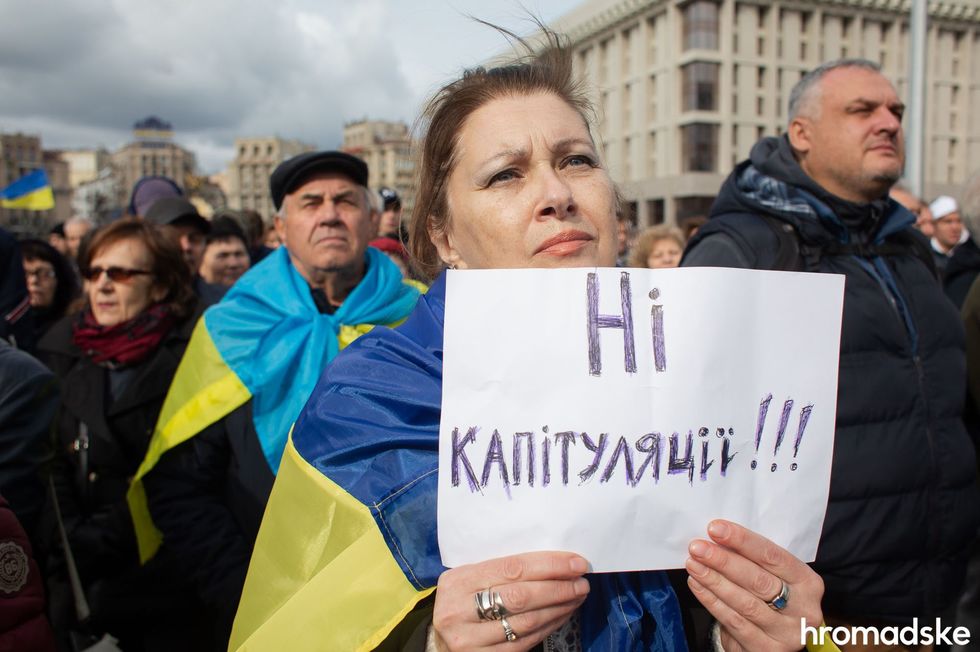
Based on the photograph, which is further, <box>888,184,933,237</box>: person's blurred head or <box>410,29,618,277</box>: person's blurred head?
<box>888,184,933,237</box>: person's blurred head

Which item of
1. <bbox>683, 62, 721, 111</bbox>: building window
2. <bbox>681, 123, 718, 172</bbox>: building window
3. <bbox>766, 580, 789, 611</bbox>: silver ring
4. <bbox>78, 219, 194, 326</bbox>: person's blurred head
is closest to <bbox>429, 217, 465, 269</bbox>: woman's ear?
Answer: <bbox>766, 580, 789, 611</bbox>: silver ring

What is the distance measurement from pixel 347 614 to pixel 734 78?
45.8 meters

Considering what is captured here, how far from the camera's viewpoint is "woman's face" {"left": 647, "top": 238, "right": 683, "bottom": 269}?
207 inches

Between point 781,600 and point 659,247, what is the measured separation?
171 inches

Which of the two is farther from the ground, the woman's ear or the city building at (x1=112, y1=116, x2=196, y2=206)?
the city building at (x1=112, y1=116, x2=196, y2=206)

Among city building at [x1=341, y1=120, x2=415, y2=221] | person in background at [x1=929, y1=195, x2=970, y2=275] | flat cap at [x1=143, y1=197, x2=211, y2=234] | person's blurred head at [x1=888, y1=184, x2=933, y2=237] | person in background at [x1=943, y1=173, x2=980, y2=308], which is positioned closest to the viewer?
person in background at [x1=943, y1=173, x2=980, y2=308]

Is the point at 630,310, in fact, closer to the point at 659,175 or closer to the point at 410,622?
the point at 410,622

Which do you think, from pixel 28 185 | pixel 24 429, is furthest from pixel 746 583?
pixel 28 185

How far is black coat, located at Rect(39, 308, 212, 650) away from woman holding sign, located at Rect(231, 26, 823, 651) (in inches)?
58.2

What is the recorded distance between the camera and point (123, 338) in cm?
300

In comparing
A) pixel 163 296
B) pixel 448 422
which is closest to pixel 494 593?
pixel 448 422

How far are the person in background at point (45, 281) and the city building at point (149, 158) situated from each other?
135 m

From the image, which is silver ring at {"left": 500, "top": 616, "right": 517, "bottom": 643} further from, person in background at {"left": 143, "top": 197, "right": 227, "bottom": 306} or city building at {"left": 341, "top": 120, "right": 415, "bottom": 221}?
city building at {"left": 341, "top": 120, "right": 415, "bottom": 221}

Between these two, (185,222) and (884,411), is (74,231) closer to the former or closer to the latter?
(185,222)
